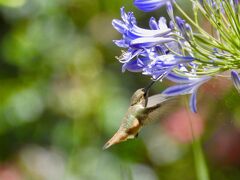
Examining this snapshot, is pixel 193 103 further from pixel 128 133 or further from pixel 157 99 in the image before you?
pixel 128 133

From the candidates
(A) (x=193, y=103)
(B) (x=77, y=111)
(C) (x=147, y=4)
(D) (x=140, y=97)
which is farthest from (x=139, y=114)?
(B) (x=77, y=111)

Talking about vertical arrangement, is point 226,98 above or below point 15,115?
above

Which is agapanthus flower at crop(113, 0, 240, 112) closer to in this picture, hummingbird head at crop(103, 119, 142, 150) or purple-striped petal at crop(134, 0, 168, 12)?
purple-striped petal at crop(134, 0, 168, 12)

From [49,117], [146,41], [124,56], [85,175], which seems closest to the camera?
[146,41]

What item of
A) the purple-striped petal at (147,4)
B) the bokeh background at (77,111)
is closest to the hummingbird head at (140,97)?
the purple-striped petal at (147,4)

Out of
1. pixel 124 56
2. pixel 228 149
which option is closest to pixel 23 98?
pixel 228 149

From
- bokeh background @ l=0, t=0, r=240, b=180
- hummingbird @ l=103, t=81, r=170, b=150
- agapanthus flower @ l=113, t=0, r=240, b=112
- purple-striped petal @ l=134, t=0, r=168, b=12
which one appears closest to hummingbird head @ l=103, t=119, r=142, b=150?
hummingbird @ l=103, t=81, r=170, b=150

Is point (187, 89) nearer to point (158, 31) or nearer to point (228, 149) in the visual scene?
point (158, 31)

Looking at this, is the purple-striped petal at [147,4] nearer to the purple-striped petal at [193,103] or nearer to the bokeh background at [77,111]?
the purple-striped petal at [193,103]
